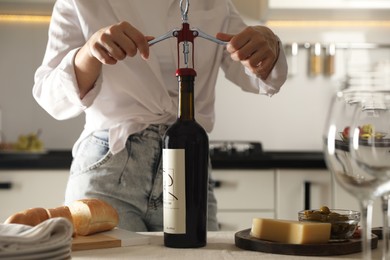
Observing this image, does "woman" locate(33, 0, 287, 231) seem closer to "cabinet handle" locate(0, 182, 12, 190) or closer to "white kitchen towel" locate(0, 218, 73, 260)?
"white kitchen towel" locate(0, 218, 73, 260)

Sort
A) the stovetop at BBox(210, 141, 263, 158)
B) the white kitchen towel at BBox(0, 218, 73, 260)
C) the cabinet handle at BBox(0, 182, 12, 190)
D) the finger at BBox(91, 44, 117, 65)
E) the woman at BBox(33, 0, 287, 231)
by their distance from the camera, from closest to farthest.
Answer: the white kitchen towel at BBox(0, 218, 73, 260), the finger at BBox(91, 44, 117, 65), the woman at BBox(33, 0, 287, 231), the cabinet handle at BBox(0, 182, 12, 190), the stovetop at BBox(210, 141, 263, 158)

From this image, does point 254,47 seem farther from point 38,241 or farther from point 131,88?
point 38,241

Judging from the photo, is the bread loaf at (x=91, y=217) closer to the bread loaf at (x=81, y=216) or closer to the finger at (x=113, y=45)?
the bread loaf at (x=81, y=216)

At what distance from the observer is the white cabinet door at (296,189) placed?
2.62 metres

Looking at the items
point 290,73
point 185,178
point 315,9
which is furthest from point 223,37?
point 290,73

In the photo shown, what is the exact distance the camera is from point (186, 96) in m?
1.11

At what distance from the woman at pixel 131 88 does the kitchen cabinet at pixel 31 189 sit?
3.32ft

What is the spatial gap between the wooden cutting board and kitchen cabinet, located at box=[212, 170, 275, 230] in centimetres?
146

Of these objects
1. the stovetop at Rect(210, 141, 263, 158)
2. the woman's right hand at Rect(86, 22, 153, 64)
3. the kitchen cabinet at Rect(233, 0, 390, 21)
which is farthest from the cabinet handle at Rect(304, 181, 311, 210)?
the woman's right hand at Rect(86, 22, 153, 64)

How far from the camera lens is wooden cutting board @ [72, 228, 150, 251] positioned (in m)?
1.11

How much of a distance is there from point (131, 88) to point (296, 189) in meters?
1.24

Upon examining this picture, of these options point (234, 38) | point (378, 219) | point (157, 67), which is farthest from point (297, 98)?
point (234, 38)

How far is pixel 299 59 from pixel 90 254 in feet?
7.39

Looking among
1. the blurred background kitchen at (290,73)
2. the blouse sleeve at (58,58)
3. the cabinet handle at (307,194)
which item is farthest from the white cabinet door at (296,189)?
the blouse sleeve at (58,58)
